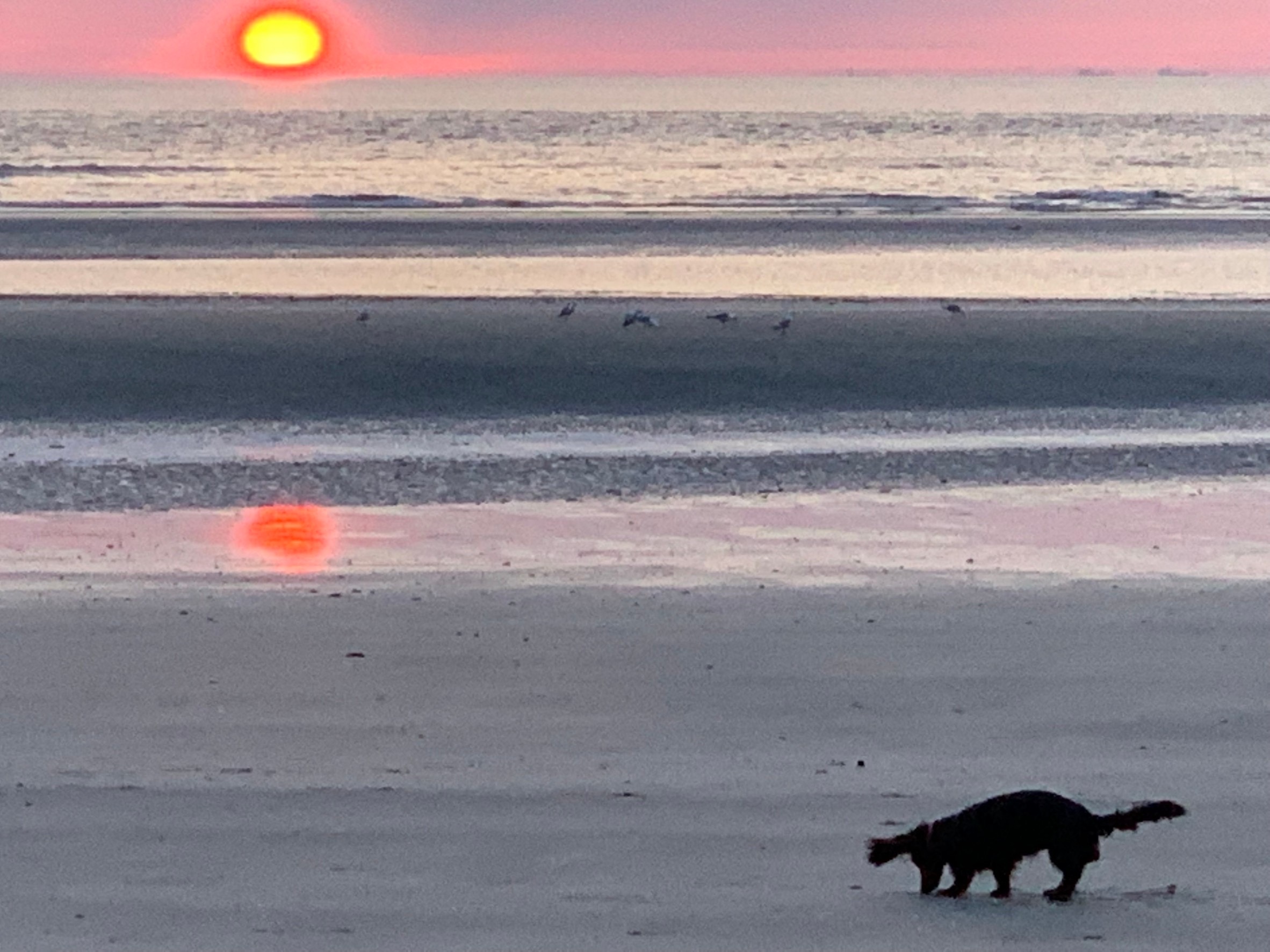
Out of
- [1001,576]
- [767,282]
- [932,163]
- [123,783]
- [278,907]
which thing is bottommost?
[278,907]

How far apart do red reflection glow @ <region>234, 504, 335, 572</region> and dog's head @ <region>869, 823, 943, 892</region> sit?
593 cm

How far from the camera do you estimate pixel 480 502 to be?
14555 mm

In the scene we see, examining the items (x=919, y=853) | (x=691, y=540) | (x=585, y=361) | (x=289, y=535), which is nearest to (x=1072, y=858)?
→ (x=919, y=853)

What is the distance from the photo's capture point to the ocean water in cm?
5234

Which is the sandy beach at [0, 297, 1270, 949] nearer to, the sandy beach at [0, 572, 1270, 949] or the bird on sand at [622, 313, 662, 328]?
the sandy beach at [0, 572, 1270, 949]

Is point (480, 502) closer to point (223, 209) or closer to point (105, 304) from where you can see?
point (105, 304)

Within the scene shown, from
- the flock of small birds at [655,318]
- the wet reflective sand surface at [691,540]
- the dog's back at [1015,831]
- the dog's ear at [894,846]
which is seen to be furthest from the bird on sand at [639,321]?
the dog's back at [1015,831]

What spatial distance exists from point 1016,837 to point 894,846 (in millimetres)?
361

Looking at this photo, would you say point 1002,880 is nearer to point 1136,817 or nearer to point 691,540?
point 1136,817

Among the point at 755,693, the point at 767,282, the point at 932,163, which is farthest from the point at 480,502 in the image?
the point at 932,163

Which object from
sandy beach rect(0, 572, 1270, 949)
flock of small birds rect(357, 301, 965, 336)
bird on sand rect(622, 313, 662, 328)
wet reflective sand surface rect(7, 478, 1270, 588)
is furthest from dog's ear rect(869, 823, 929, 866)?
bird on sand rect(622, 313, 662, 328)

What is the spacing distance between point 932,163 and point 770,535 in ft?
199

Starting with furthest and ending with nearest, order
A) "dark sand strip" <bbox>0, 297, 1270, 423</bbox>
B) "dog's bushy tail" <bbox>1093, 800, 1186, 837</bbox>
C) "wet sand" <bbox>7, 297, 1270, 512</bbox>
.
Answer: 1. "dark sand strip" <bbox>0, 297, 1270, 423</bbox>
2. "wet sand" <bbox>7, 297, 1270, 512</bbox>
3. "dog's bushy tail" <bbox>1093, 800, 1186, 837</bbox>

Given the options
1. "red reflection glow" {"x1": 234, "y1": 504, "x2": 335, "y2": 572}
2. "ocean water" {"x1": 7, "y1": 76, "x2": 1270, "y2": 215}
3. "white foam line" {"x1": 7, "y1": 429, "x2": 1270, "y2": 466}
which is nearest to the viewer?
"red reflection glow" {"x1": 234, "y1": 504, "x2": 335, "y2": 572}
